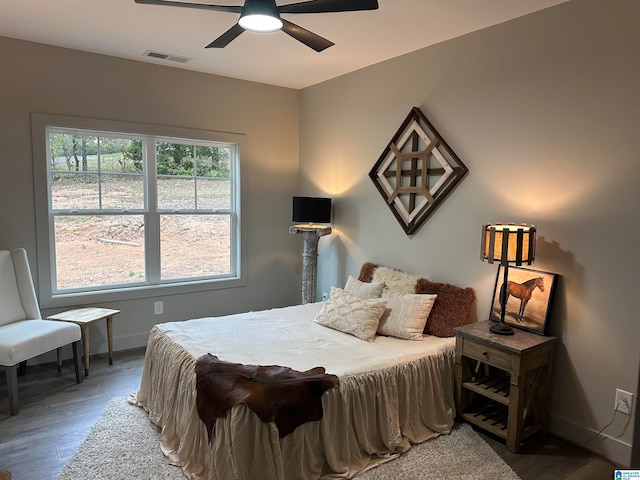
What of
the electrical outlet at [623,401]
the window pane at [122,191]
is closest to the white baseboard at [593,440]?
the electrical outlet at [623,401]

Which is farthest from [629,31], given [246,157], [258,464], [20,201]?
[20,201]

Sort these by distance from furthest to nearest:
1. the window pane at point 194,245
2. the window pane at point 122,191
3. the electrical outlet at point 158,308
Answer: the window pane at point 194,245
the electrical outlet at point 158,308
the window pane at point 122,191

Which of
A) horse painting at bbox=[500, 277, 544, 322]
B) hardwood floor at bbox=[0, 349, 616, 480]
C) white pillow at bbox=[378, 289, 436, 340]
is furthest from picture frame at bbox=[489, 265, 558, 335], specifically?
hardwood floor at bbox=[0, 349, 616, 480]

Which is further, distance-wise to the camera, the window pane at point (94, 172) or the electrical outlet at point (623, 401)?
the window pane at point (94, 172)

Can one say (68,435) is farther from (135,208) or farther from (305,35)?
(305,35)

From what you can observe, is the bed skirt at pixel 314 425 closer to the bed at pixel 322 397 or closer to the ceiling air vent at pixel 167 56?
the bed at pixel 322 397

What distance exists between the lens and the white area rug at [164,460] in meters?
2.30

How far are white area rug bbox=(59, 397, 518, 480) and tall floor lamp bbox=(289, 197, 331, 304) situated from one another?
6.79 feet

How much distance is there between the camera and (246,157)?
4.63 meters

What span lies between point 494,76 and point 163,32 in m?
2.40

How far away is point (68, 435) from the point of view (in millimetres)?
2670

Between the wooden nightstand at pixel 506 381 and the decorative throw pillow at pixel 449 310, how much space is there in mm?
185

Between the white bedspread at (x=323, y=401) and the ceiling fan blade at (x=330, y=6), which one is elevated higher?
the ceiling fan blade at (x=330, y=6)

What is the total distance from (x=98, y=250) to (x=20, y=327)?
1.01m
